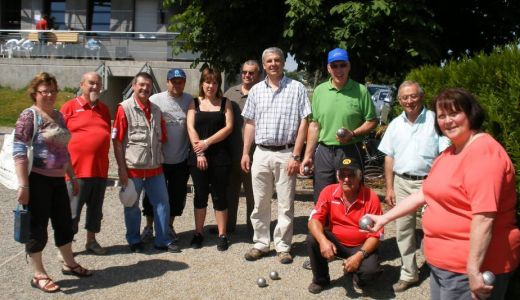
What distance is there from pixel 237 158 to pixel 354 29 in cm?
323

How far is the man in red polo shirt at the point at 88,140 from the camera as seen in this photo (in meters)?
4.96

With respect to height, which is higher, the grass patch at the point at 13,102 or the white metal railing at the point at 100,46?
the white metal railing at the point at 100,46

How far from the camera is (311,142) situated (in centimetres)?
509

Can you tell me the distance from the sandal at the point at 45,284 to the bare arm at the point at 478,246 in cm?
348

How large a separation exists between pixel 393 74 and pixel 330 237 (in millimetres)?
6082

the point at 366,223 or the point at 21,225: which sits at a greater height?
the point at 366,223

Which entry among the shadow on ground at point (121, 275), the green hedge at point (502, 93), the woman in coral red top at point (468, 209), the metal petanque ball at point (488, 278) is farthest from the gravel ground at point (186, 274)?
the metal petanque ball at point (488, 278)

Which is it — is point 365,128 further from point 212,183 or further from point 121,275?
point 121,275

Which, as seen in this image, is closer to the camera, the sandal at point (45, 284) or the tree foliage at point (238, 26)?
the sandal at point (45, 284)

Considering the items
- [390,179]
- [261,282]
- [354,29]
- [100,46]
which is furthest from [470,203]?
[100,46]

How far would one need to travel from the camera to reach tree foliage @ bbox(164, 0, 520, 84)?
773cm

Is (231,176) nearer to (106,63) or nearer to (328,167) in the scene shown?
(328,167)

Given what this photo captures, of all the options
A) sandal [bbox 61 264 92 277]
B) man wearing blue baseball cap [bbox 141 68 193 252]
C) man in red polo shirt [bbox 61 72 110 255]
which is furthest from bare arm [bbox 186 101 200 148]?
sandal [bbox 61 264 92 277]

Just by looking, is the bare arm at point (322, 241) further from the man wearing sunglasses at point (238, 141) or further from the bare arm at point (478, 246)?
the bare arm at point (478, 246)
